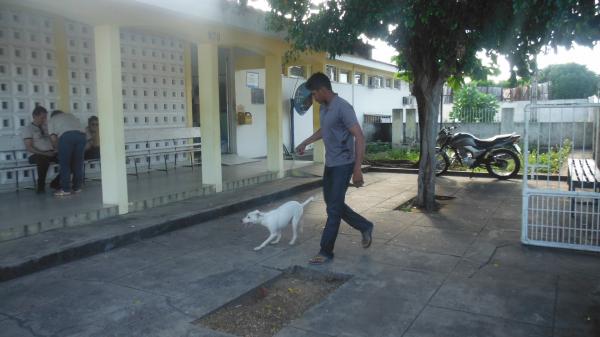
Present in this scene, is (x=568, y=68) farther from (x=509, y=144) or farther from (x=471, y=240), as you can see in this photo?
(x=471, y=240)

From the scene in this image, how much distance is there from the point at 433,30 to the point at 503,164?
4.91 metres

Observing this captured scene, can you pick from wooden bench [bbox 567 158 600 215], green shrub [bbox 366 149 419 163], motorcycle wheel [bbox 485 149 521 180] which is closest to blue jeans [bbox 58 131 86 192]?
wooden bench [bbox 567 158 600 215]

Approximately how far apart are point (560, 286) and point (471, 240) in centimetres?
159

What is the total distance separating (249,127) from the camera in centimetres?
1357

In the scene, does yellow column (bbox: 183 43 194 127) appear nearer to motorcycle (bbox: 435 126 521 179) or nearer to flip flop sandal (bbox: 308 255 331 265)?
motorcycle (bbox: 435 126 521 179)

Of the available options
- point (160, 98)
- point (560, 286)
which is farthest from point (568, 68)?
point (560, 286)

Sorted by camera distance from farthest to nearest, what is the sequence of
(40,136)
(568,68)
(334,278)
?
1. (568,68)
2. (40,136)
3. (334,278)

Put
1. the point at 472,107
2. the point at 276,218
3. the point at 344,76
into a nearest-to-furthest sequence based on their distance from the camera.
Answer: the point at 276,218, the point at 344,76, the point at 472,107

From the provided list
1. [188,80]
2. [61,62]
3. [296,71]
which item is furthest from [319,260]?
[296,71]

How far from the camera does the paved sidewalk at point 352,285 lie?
3.51 meters

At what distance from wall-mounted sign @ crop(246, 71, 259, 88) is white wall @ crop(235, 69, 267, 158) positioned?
10 cm

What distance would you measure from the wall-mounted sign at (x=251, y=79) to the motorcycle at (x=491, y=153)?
18.0ft

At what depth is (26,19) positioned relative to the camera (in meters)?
7.99

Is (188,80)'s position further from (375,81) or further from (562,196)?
(375,81)
